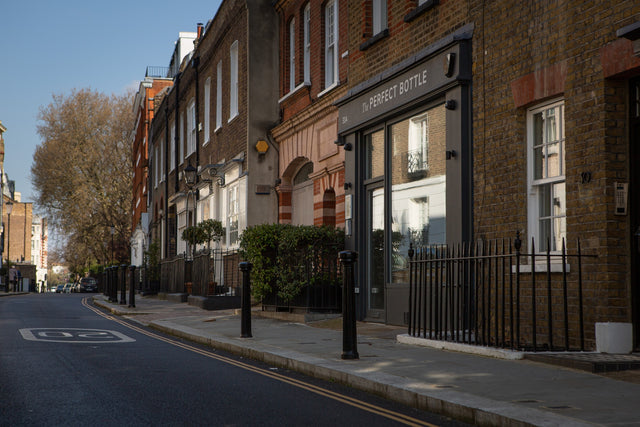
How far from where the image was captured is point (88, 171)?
5566cm

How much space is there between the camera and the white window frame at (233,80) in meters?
21.7

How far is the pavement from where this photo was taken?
5246 mm

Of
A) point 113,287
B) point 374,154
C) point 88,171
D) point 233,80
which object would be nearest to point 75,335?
point 374,154

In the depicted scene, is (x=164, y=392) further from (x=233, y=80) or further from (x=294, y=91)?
(x=233, y=80)

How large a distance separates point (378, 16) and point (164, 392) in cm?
892

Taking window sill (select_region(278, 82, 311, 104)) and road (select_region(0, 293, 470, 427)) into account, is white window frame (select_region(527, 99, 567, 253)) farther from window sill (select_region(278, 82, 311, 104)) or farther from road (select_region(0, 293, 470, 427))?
window sill (select_region(278, 82, 311, 104))

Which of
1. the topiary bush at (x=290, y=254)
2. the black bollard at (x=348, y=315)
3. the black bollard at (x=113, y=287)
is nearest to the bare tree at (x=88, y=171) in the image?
the black bollard at (x=113, y=287)

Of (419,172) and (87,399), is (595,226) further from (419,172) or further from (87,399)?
(87,399)

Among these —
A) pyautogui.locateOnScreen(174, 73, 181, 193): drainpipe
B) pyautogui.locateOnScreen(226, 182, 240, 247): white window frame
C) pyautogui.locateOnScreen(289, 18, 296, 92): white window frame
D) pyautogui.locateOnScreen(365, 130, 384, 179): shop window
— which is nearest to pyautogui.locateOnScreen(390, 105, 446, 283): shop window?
pyautogui.locateOnScreen(365, 130, 384, 179): shop window

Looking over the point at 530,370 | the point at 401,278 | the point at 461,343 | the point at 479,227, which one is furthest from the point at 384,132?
the point at 530,370

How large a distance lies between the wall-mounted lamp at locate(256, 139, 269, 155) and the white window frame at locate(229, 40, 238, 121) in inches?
92.9

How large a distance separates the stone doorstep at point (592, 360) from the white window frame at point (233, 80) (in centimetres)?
1519

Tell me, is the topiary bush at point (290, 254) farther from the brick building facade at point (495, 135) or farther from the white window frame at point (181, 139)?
the white window frame at point (181, 139)

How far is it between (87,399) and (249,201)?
1348cm
